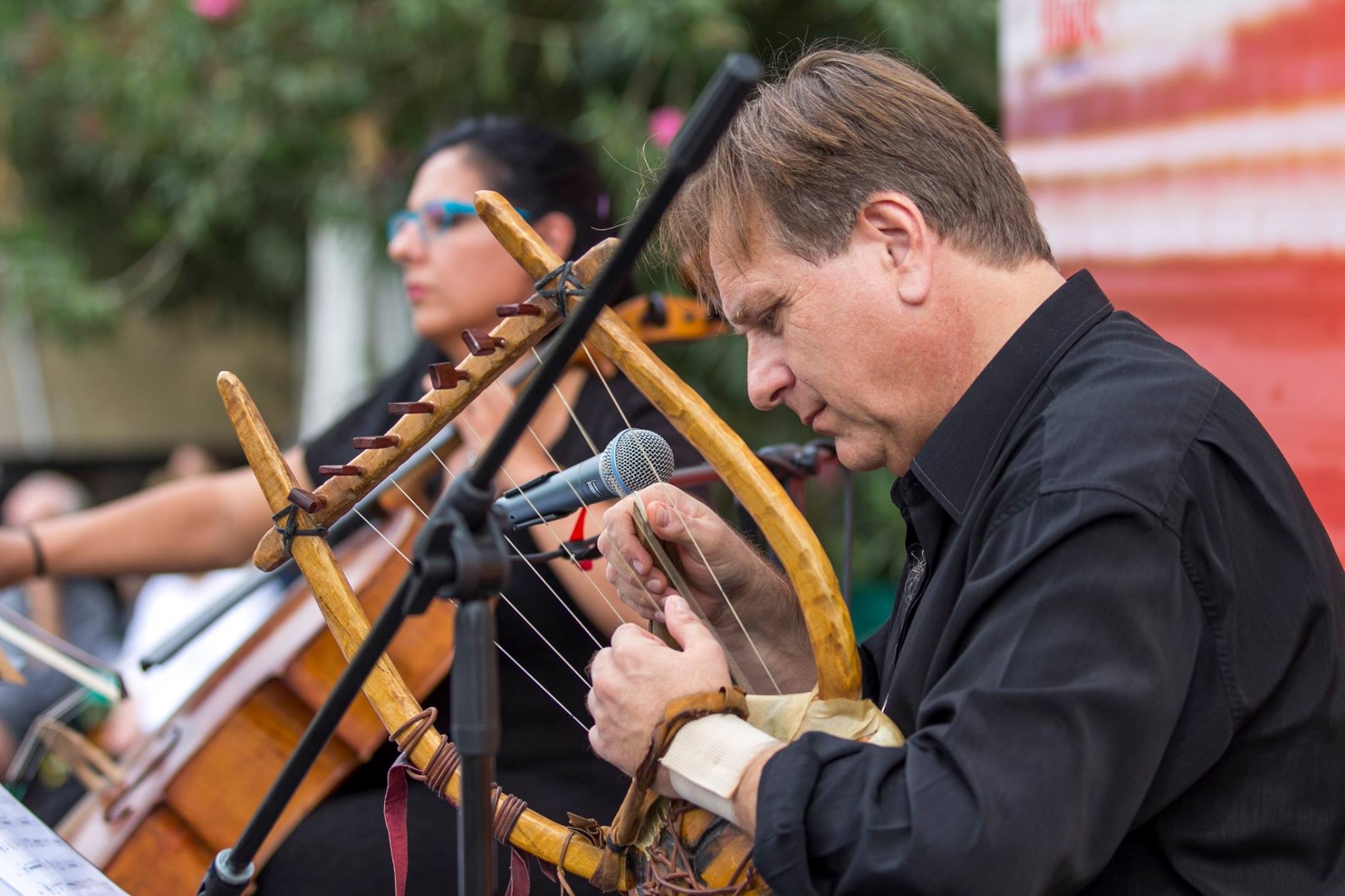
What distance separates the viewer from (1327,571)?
3.74ft

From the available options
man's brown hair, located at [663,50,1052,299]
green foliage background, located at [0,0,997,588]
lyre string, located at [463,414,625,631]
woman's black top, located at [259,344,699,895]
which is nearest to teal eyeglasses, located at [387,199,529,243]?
lyre string, located at [463,414,625,631]

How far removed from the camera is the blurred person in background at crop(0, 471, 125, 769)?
2.61m

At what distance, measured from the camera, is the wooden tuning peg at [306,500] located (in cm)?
141

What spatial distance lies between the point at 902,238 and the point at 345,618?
28.3 inches

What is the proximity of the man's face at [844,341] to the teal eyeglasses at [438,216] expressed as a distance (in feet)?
3.60

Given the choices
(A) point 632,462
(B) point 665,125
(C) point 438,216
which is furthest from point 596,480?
(B) point 665,125

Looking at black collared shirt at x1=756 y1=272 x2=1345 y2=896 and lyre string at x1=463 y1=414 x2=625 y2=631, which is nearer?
black collared shirt at x1=756 y1=272 x2=1345 y2=896

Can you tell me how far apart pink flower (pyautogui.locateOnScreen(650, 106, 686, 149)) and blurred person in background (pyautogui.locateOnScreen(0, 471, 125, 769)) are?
1709mm

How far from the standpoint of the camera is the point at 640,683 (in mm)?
1163

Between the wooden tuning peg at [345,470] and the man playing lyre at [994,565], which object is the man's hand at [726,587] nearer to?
the man playing lyre at [994,565]

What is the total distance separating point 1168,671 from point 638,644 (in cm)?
46

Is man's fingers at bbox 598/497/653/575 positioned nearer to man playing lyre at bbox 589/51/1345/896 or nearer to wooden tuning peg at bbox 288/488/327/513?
man playing lyre at bbox 589/51/1345/896

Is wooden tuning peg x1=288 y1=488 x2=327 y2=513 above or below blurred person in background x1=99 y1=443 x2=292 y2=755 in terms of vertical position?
above

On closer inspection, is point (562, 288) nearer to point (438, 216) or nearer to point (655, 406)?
point (655, 406)
